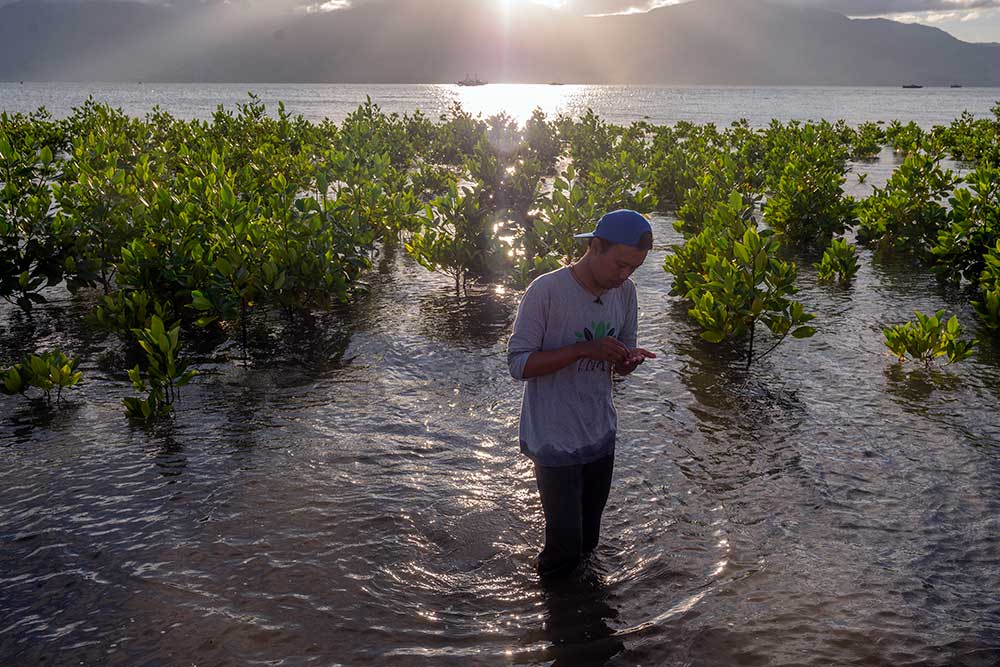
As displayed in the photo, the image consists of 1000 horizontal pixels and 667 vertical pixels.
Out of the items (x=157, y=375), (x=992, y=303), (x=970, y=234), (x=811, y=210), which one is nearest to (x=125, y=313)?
(x=157, y=375)

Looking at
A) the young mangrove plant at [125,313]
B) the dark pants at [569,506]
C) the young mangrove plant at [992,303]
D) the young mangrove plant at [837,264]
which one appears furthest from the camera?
the young mangrove plant at [837,264]

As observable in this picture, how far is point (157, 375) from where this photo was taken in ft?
23.3

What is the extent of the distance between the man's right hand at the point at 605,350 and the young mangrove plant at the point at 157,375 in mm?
4750

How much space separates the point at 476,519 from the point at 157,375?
3.65m

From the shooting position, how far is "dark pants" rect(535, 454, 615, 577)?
4023 mm

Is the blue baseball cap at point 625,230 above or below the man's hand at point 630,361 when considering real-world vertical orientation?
above

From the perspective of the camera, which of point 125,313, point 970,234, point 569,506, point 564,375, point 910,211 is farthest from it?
point 910,211

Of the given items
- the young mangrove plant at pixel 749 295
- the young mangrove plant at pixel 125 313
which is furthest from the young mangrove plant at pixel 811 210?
the young mangrove plant at pixel 125 313

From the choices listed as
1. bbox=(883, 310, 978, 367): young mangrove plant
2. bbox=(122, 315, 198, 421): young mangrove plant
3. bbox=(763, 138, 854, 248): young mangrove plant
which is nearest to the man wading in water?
bbox=(122, 315, 198, 421): young mangrove plant

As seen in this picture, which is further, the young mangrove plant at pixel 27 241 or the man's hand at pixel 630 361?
the young mangrove plant at pixel 27 241

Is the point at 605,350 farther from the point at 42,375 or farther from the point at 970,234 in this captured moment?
the point at 970,234

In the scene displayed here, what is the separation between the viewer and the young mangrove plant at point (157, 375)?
272 inches

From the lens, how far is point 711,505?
5.70 meters

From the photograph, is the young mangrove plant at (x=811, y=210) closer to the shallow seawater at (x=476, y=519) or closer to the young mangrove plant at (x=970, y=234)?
the young mangrove plant at (x=970, y=234)
